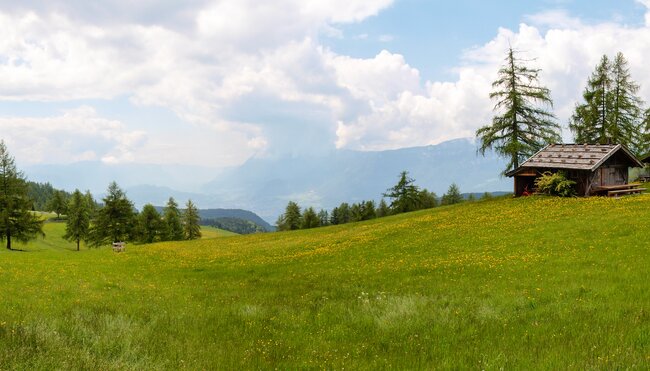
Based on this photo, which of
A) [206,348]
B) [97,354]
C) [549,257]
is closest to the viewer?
[97,354]

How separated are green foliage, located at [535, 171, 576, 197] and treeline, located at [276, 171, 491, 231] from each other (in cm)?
4912

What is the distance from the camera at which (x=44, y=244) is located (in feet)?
277

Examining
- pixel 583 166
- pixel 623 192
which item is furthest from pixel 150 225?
pixel 623 192

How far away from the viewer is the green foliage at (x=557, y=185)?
39.1 m

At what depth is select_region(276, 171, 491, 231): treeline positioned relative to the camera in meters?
95.9

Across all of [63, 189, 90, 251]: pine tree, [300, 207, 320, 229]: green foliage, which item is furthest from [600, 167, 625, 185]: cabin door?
[63, 189, 90, 251]: pine tree

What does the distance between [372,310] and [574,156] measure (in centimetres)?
4036

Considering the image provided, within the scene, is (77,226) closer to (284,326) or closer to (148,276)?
(148,276)

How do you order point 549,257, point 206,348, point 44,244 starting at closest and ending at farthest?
point 206,348
point 549,257
point 44,244

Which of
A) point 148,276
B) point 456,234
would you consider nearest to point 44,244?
point 148,276

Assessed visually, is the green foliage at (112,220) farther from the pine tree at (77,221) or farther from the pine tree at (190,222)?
the pine tree at (190,222)

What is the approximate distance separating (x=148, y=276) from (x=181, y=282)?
420 centimetres

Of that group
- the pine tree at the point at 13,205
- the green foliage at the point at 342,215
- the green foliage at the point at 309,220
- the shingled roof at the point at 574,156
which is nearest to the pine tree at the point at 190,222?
the green foliage at the point at 309,220

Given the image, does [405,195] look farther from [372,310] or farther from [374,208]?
[372,310]
